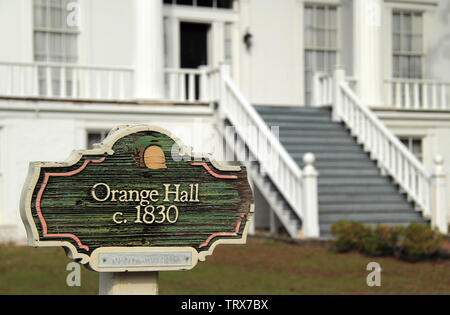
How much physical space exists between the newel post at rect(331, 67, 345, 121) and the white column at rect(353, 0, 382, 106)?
0.84 metres

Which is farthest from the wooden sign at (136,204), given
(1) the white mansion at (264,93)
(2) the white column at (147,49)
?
(2) the white column at (147,49)

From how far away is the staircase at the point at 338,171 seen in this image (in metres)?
14.3

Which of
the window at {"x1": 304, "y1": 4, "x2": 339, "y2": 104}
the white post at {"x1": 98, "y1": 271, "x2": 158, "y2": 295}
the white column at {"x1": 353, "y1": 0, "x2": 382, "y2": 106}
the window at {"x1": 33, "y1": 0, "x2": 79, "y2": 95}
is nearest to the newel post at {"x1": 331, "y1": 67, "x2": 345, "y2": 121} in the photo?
the white column at {"x1": 353, "y1": 0, "x2": 382, "y2": 106}

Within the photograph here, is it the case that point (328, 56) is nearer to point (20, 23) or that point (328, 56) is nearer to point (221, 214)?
point (20, 23)

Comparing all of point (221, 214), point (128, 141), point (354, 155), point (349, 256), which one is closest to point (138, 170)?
point (128, 141)

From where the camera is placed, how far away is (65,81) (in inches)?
629

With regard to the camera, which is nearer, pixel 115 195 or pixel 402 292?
pixel 115 195

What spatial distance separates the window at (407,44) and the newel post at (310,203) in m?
7.72

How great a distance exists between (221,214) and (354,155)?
11.7 m

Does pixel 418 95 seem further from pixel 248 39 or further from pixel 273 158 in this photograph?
pixel 273 158

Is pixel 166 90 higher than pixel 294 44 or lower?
lower

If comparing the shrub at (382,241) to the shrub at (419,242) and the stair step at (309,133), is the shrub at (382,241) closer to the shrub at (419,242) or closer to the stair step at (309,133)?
the shrub at (419,242)
